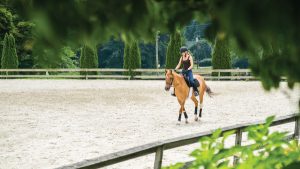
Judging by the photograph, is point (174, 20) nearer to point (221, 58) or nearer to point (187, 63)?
point (187, 63)

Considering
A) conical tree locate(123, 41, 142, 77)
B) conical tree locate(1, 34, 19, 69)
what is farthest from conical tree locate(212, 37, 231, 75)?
conical tree locate(1, 34, 19, 69)

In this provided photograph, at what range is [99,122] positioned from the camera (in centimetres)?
1241

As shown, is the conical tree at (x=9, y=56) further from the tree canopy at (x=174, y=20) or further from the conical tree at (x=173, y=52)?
the tree canopy at (x=174, y=20)

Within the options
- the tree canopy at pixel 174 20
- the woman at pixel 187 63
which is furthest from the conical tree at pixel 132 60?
the tree canopy at pixel 174 20

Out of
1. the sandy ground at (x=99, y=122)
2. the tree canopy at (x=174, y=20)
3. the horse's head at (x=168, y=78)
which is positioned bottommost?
the sandy ground at (x=99, y=122)

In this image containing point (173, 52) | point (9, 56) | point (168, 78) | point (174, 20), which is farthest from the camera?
point (9, 56)

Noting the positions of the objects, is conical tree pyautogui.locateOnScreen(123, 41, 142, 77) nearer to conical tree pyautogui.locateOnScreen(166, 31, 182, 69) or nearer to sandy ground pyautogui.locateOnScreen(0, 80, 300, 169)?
conical tree pyautogui.locateOnScreen(166, 31, 182, 69)

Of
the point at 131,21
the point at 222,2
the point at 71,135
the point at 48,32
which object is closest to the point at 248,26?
the point at 222,2

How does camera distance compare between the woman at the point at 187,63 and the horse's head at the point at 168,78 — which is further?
the woman at the point at 187,63

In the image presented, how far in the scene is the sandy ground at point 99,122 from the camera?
808cm

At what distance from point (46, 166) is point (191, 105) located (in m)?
9.84

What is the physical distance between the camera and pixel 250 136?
3.27 m

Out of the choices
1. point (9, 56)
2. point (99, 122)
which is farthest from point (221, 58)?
point (99, 122)

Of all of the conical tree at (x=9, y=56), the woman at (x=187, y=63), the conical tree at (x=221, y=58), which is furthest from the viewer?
the conical tree at (x=9, y=56)
